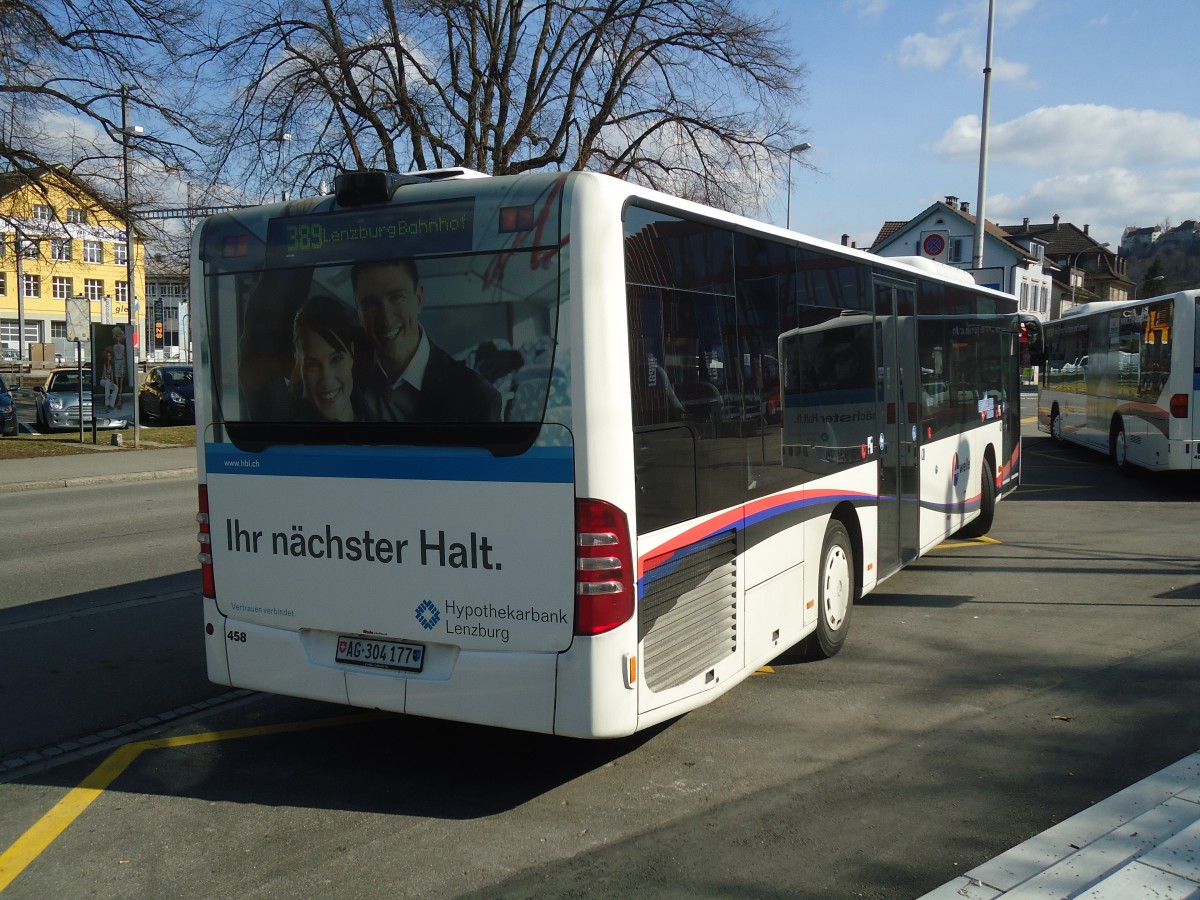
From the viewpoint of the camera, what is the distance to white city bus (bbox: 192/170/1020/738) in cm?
449

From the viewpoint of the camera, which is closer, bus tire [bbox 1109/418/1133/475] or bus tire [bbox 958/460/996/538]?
bus tire [bbox 958/460/996/538]

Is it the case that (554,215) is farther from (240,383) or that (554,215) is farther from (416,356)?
(240,383)

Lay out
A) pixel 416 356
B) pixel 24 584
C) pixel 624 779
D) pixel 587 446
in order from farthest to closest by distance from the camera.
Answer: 1. pixel 24 584
2. pixel 624 779
3. pixel 416 356
4. pixel 587 446

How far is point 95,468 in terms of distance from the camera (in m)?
20.1


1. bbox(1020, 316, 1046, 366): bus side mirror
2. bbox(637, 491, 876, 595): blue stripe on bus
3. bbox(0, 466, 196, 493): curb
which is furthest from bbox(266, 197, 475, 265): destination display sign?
bbox(0, 466, 196, 493): curb

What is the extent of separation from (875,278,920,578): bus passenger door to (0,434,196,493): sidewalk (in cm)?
1514

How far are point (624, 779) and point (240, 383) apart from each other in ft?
8.91

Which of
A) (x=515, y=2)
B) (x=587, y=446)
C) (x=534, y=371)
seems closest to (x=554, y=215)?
(x=534, y=371)

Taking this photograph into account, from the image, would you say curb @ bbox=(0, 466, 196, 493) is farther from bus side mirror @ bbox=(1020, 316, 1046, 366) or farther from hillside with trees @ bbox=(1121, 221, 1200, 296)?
hillside with trees @ bbox=(1121, 221, 1200, 296)

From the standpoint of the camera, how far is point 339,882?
4.07m

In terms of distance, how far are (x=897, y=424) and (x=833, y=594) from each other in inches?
78.0

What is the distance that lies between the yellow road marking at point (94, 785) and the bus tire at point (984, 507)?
7812 mm

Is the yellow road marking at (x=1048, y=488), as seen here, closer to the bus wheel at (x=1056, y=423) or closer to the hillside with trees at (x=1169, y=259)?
the bus wheel at (x=1056, y=423)

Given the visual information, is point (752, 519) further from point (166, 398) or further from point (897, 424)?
point (166, 398)
